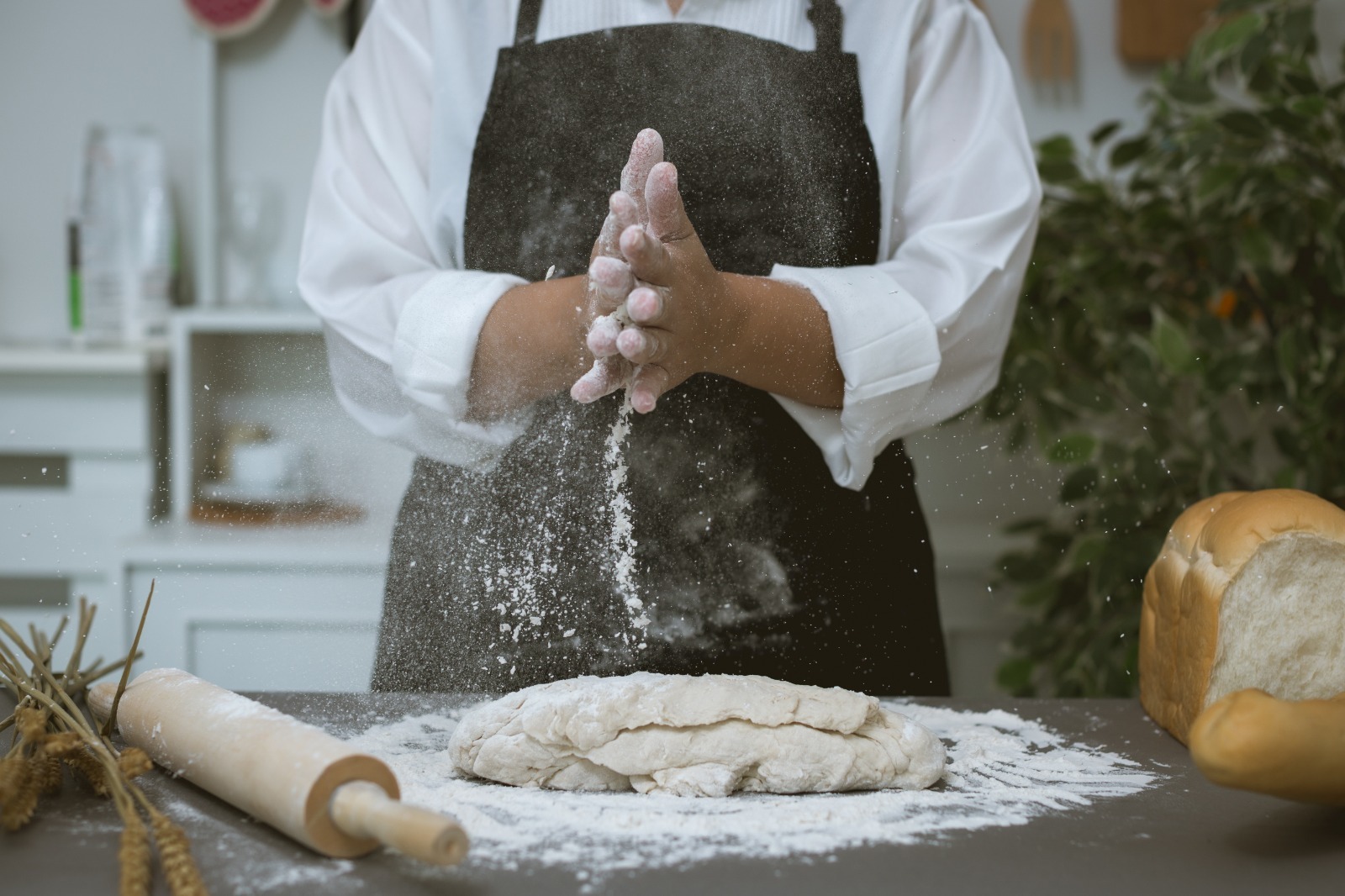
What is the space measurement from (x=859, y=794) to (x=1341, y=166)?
4.08ft

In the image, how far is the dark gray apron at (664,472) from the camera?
0.99 metres

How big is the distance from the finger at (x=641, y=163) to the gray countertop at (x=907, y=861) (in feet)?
1.36

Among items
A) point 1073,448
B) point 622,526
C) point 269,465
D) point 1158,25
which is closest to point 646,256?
point 622,526

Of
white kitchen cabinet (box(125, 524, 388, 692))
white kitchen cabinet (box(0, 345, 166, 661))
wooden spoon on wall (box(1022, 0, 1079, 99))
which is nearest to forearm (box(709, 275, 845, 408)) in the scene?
white kitchen cabinet (box(125, 524, 388, 692))

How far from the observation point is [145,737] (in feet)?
2.52

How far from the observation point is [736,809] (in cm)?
72

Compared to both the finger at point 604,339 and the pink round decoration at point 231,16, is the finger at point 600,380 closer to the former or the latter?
the finger at point 604,339

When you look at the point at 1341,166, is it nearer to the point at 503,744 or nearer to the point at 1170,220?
the point at 1170,220

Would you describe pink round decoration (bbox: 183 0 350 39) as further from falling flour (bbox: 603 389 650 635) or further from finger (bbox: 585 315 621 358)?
finger (bbox: 585 315 621 358)

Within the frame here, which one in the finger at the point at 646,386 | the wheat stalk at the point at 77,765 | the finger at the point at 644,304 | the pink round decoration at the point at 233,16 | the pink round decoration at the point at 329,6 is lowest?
the wheat stalk at the point at 77,765

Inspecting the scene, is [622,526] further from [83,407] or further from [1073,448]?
[83,407]

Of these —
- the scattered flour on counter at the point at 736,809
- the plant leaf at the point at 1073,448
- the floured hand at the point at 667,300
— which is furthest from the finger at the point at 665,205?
the plant leaf at the point at 1073,448

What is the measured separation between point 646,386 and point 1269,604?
19.8 inches

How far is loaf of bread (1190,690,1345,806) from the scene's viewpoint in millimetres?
628
